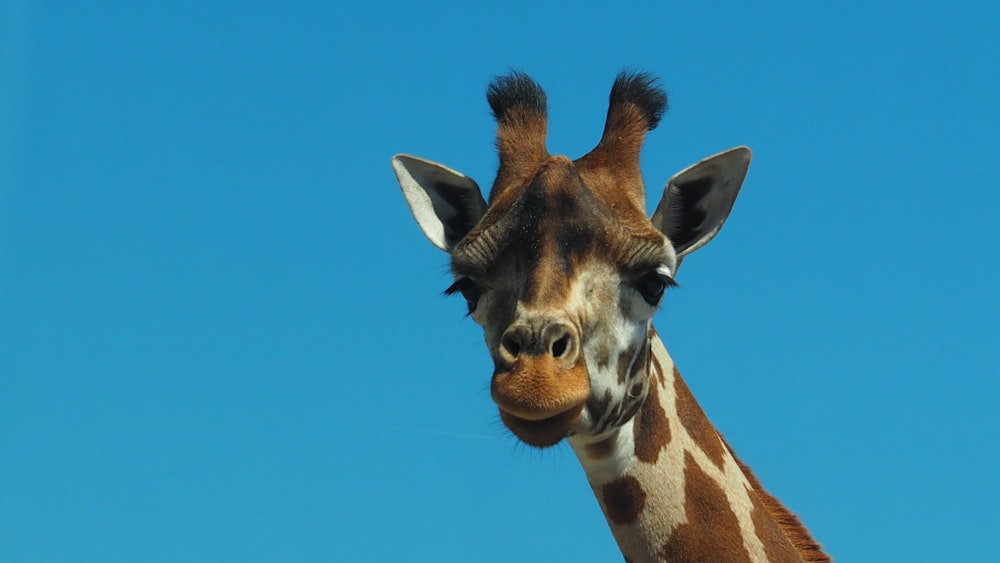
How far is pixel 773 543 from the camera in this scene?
8797 millimetres

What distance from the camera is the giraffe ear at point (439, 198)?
969 centimetres

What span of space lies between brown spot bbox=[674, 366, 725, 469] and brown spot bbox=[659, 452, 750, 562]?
0.29 metres

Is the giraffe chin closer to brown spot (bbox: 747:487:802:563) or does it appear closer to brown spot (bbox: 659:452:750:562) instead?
brown spot (bbox: 659:452:750:562)

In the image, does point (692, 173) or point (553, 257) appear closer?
point (553, 257)

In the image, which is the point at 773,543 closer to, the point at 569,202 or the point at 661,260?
the point at 661,260

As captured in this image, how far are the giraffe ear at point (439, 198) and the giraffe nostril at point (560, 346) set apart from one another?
212cm

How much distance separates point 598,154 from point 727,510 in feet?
8.16

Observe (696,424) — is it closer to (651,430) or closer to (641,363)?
(651,430)

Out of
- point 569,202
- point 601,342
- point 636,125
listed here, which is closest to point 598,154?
point 636,125

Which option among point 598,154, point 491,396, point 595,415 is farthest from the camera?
point 598,154

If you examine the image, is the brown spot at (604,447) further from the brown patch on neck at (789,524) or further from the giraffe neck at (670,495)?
the brown patch on neck at (789,524)

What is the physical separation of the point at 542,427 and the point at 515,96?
124 inches

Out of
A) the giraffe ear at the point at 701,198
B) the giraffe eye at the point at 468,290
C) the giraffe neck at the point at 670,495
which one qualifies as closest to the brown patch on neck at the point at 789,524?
the giraffe neck at the point at 670,495

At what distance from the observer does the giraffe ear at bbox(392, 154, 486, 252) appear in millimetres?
9688
